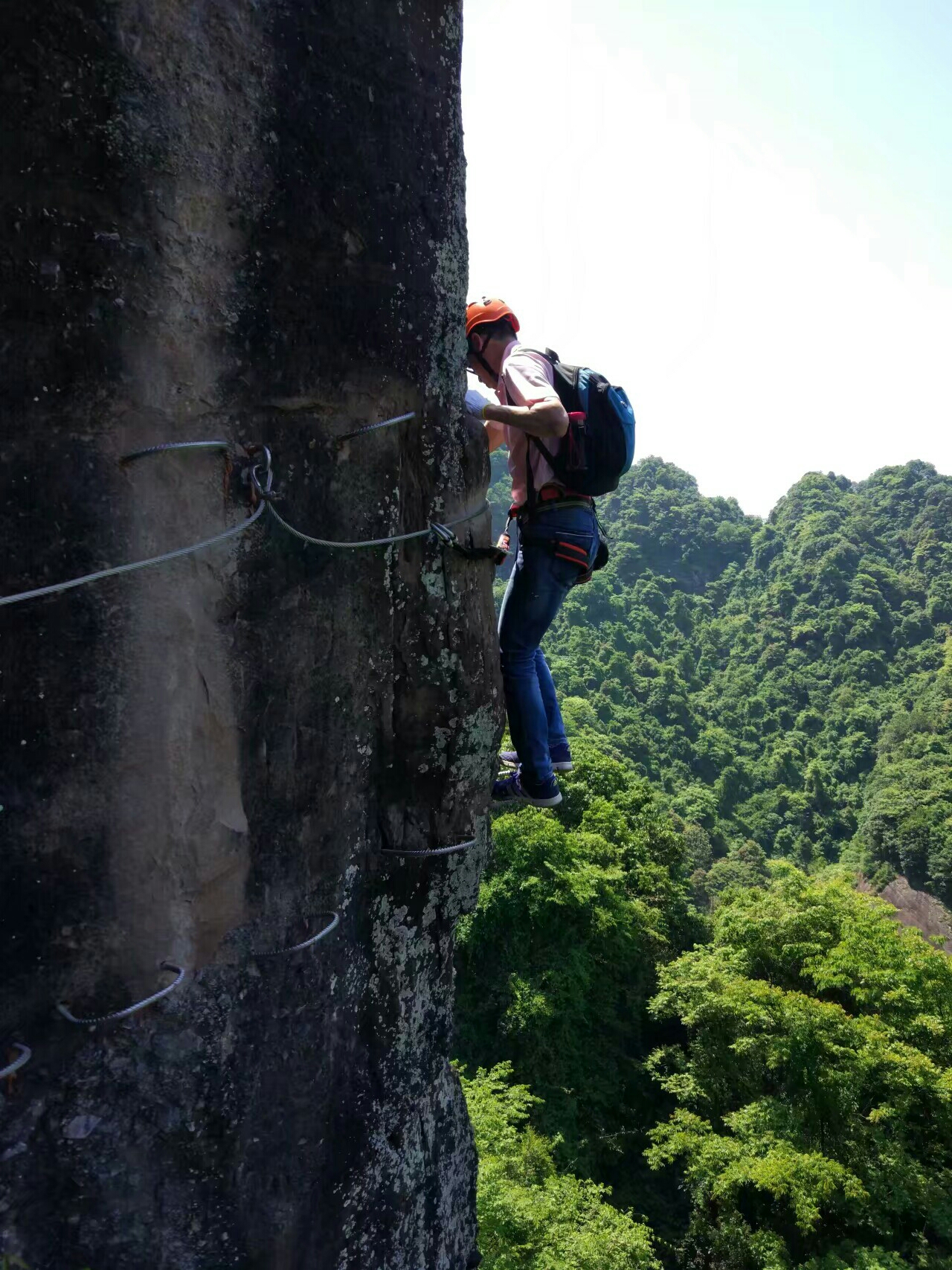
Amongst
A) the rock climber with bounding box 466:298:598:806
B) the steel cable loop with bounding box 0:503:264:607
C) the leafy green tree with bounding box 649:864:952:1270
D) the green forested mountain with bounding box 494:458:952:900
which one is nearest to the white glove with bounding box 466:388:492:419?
the rock climber with bounding box 466:298:598:806

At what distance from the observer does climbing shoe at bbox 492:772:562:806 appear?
4719 millimetres

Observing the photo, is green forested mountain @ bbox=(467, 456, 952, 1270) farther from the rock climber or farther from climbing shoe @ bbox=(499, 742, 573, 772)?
the rock climber

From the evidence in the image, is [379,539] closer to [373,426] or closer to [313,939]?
[373,426]

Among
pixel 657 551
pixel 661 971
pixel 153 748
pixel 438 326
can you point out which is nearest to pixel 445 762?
pixel 153 748

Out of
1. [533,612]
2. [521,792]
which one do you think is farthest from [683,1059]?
[533,612]

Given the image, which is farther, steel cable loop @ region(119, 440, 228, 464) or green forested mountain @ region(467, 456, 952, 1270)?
green forested mountain @ region(467, 456, 952, 1270)

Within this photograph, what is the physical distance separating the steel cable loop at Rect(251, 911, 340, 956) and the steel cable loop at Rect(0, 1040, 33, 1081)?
729mm

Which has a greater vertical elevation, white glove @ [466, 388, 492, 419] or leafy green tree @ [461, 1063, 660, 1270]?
white glove @ [466, 388, 492, 419]

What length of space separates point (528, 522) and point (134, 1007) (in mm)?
2454

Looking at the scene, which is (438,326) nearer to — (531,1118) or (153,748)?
(153,748)

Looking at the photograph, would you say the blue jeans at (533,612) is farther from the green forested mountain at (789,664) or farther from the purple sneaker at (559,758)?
the green forested mountain at (789,664)

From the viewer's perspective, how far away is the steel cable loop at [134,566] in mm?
2779

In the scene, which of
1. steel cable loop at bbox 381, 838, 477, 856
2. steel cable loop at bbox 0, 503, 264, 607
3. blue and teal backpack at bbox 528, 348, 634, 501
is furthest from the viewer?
blue and teal backpack at bbox 528, 348, 634, 501

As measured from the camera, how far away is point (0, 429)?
275cm
